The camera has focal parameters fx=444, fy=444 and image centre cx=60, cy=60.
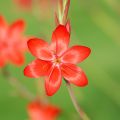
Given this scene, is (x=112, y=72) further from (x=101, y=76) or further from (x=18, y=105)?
(x=18, y=105)

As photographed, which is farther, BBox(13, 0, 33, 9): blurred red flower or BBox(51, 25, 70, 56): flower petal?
BBox(13, 0, 33, 9): blurred red flower

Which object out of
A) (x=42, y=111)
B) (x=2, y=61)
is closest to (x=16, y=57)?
(x=2, y=61)

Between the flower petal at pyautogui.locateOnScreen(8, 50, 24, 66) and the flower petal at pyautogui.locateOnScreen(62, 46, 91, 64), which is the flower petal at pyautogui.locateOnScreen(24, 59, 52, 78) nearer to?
the flower petal at pyautogui.locateOnScreen(62, 46, 91, 64)

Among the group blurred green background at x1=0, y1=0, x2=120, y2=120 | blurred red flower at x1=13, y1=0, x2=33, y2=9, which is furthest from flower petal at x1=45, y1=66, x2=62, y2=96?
blurred red flower at x1=13, y1=0, x2=33, y2=9

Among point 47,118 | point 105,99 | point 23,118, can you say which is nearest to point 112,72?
point 105,99

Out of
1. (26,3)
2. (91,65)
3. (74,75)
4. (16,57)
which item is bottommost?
(74,75)

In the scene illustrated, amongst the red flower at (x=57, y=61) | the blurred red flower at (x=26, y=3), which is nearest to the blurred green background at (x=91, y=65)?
the blurred red flower at (x=26, y=3)

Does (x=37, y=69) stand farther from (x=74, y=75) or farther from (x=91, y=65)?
(x=91, y=65)

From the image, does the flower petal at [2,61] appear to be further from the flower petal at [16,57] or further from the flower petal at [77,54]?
the flower petal at [77,54]
